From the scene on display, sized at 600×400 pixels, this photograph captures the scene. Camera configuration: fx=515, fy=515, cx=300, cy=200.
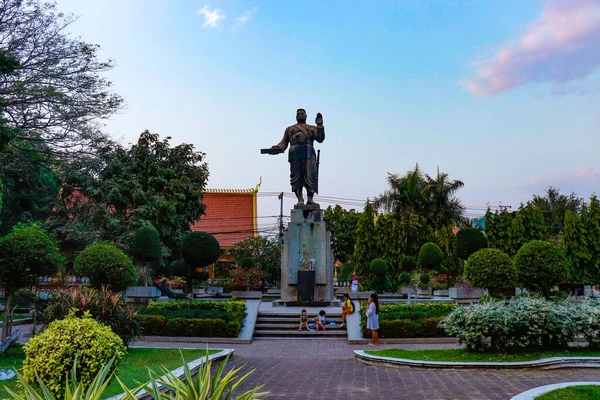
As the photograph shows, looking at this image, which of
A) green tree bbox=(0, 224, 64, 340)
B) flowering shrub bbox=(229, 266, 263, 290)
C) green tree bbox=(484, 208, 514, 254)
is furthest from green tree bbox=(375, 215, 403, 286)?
green tree bbox=(0, 224, 64, 340)

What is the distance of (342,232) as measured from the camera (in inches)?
1357

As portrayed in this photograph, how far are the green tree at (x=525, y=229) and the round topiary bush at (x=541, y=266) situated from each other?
15026 mm

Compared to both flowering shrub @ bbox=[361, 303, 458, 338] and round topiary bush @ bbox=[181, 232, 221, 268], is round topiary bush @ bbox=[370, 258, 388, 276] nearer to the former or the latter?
round topiary bush @ bbox=[181, 232, 221, 268]

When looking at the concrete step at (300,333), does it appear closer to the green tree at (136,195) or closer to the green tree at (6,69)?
the green tree at (6,69)

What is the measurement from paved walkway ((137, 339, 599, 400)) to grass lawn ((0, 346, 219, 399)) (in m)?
1.16

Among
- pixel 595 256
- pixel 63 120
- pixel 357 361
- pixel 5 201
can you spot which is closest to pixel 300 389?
pixel 357 361

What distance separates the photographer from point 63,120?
17.0 meters

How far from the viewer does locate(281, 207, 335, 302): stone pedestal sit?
18.6m

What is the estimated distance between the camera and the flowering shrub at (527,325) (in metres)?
9.07

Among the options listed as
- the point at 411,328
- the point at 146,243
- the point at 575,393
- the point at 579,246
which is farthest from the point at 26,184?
the point at 579,246

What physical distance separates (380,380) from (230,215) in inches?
1219

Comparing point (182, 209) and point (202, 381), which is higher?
point (182, 209)

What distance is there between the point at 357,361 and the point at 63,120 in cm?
1272

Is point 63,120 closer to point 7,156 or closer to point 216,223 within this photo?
point 7,156
